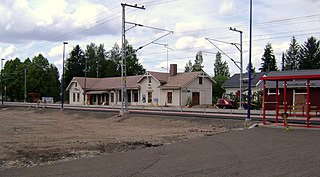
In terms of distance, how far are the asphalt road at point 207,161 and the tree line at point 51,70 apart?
2578 inches

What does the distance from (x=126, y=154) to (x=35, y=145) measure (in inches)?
199

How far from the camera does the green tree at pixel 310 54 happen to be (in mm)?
99125

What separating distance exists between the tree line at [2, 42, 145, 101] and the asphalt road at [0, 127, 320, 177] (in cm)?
6548

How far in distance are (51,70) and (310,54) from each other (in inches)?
2726

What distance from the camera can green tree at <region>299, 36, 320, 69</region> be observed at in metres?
99.1

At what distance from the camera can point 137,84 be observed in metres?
67.8

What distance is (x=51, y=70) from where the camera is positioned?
10662 centimetres

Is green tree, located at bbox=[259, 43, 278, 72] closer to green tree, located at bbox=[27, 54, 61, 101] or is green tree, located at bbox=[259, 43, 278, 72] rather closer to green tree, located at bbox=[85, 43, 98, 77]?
green tree, located at bbox=[85, 43, 98, 77]

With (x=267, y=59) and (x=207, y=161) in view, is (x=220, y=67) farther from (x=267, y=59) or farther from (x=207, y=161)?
(x=207, y=161)

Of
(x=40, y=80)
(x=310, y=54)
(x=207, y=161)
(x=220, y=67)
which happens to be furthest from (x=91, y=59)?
(x=207, y=161)

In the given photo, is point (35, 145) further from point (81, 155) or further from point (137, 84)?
point (137, 84)

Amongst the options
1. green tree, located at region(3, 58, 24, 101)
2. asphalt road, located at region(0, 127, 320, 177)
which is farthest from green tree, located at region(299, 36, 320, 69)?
asphalt road, located at region(0, 127, 320, 177)

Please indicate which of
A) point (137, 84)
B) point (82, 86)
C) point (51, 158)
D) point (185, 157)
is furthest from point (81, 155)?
point (82, 86)

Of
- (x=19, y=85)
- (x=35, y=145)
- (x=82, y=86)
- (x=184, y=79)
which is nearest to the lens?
(x=35, y=145)
